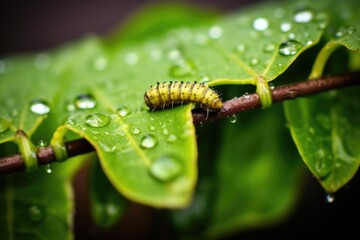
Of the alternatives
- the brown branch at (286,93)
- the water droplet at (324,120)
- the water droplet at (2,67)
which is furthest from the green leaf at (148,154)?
the water droplet at (2,67)

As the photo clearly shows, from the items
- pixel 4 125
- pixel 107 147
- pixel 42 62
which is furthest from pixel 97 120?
pixel 42 62

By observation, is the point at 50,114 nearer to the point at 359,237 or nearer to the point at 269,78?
the point at 269,78

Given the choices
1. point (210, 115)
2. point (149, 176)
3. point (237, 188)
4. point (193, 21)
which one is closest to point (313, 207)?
point (237, 188)

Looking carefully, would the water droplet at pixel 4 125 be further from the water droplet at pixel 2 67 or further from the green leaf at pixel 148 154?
the water droplet at pixel 2 67

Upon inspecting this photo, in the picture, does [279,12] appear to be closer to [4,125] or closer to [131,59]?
[131,59]

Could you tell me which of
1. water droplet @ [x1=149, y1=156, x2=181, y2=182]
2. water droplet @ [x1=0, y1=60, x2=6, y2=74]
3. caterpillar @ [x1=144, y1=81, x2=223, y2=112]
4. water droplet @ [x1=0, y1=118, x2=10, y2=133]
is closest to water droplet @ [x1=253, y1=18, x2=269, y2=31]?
caterpillar @ [x1=144, y1=81, x2=223, y2=112]

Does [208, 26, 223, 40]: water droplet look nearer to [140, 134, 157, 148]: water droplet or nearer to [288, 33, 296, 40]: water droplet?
[288, 33, 296, 40]: water droplet
